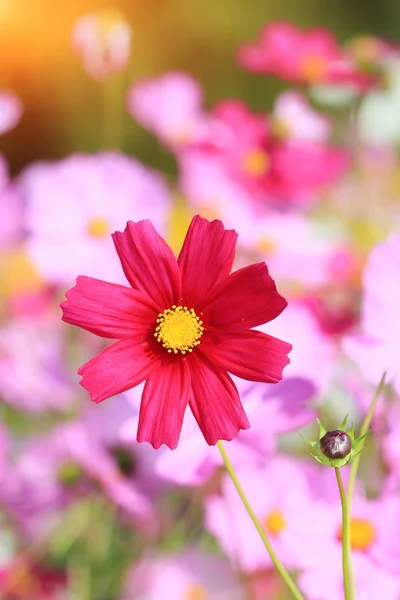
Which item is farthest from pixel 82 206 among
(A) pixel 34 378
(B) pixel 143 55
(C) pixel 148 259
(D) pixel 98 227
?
(B) pixel 143 55

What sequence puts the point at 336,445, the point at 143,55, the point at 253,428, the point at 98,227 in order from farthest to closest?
the point at 143,55 → the point at 98,227 → the point at 253,428 → the point at 336,445

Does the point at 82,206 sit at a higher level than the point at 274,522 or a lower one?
higher

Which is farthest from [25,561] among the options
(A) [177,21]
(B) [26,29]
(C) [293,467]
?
(A) [177,21]

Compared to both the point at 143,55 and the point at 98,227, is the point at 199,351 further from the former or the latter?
the point at 143,55

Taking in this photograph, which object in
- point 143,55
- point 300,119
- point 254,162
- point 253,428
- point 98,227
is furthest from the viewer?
point 143,55

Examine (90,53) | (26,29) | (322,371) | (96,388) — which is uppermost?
(26,29)

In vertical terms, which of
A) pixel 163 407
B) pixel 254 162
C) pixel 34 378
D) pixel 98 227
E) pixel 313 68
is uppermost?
pixel 313 68

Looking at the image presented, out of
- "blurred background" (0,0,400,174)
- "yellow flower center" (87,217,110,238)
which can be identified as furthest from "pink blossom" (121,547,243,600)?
"blurred background" (0,0,400,174)

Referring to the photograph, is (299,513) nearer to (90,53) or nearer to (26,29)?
(90,53)

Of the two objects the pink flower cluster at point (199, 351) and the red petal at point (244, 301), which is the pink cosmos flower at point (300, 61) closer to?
the pink flower cluster at point (199, 351)
